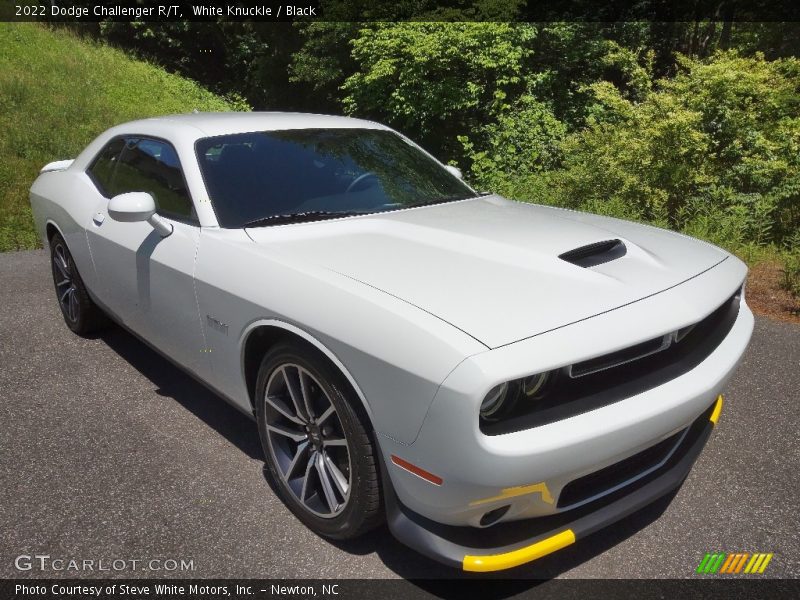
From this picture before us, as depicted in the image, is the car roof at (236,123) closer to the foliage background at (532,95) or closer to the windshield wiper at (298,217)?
the windshield wiper at (298,217)

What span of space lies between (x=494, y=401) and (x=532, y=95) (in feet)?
47.2

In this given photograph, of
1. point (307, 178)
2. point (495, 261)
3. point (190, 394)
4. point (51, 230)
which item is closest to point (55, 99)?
point (51, 230)

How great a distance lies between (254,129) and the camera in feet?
10.9

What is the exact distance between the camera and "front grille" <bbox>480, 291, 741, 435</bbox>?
185 cm

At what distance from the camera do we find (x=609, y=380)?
2000 millimetres

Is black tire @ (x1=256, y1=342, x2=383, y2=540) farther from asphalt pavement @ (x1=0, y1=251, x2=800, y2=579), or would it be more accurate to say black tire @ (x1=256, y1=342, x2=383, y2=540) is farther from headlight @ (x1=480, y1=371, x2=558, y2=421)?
headlight @ (x1=480, y1=371, x2=558, y2=421)

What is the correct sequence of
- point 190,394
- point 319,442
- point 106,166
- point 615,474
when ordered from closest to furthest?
point 615,474
point 319,442
point 190,394
point 106,166

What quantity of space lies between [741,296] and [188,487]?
103 inches

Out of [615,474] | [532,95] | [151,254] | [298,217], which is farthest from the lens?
[532,95]

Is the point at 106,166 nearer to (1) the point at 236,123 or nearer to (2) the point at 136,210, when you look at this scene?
(1) the point at 236,123

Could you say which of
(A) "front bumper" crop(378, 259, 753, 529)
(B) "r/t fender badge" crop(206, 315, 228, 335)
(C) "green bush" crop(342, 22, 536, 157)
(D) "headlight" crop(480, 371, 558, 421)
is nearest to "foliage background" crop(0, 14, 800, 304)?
(C) "green bush" crop(342, 22, 536, 157)

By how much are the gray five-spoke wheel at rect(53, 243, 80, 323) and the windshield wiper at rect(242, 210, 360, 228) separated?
218 centimetres

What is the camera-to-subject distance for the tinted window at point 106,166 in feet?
12.6

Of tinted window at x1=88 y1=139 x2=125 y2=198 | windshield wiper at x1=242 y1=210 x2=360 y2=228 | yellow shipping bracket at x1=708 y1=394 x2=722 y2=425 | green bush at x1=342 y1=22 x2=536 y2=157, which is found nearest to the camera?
yellow shipping bracket at x1=708 y1=394 x2=722 y2=425
